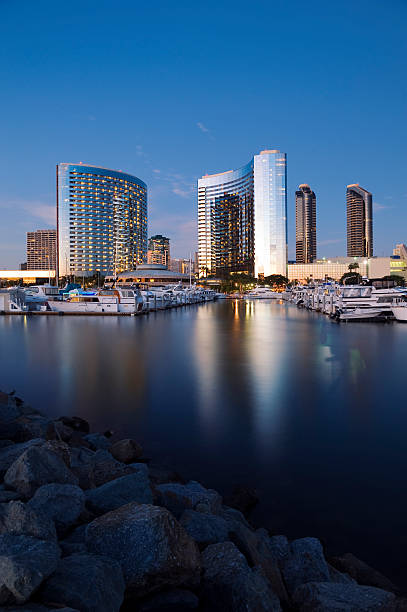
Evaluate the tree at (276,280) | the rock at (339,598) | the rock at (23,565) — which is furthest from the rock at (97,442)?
the tree at (276,280)

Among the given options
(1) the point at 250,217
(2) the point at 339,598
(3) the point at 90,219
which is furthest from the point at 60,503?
(3) the point at 90,219

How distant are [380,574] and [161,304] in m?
55.6

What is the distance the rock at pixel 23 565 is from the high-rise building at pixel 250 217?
166m

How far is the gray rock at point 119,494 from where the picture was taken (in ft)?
13.4

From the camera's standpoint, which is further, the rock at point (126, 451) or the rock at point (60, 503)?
the rock at point (126, 451)

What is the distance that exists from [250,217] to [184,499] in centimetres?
17418

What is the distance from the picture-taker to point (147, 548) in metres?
3.03

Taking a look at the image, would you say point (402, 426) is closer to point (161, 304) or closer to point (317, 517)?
point (317, 517)

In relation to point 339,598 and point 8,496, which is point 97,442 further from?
point 339,598

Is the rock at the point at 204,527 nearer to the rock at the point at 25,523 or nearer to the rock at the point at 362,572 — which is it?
the rock at the point at 25,523

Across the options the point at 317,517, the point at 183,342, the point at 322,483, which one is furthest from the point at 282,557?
the point at 183,342

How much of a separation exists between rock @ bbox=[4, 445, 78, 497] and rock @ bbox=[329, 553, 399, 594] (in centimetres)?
308

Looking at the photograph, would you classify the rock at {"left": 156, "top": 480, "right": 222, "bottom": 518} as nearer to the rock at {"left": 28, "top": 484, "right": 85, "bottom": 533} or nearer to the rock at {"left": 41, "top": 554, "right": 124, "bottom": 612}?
the rock at {"left": 28, "top": 484, "right": 85, "bottom": 533}

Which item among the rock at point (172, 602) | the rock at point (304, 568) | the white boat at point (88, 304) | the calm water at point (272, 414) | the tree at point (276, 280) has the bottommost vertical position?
the calm water at point (272, 414)
